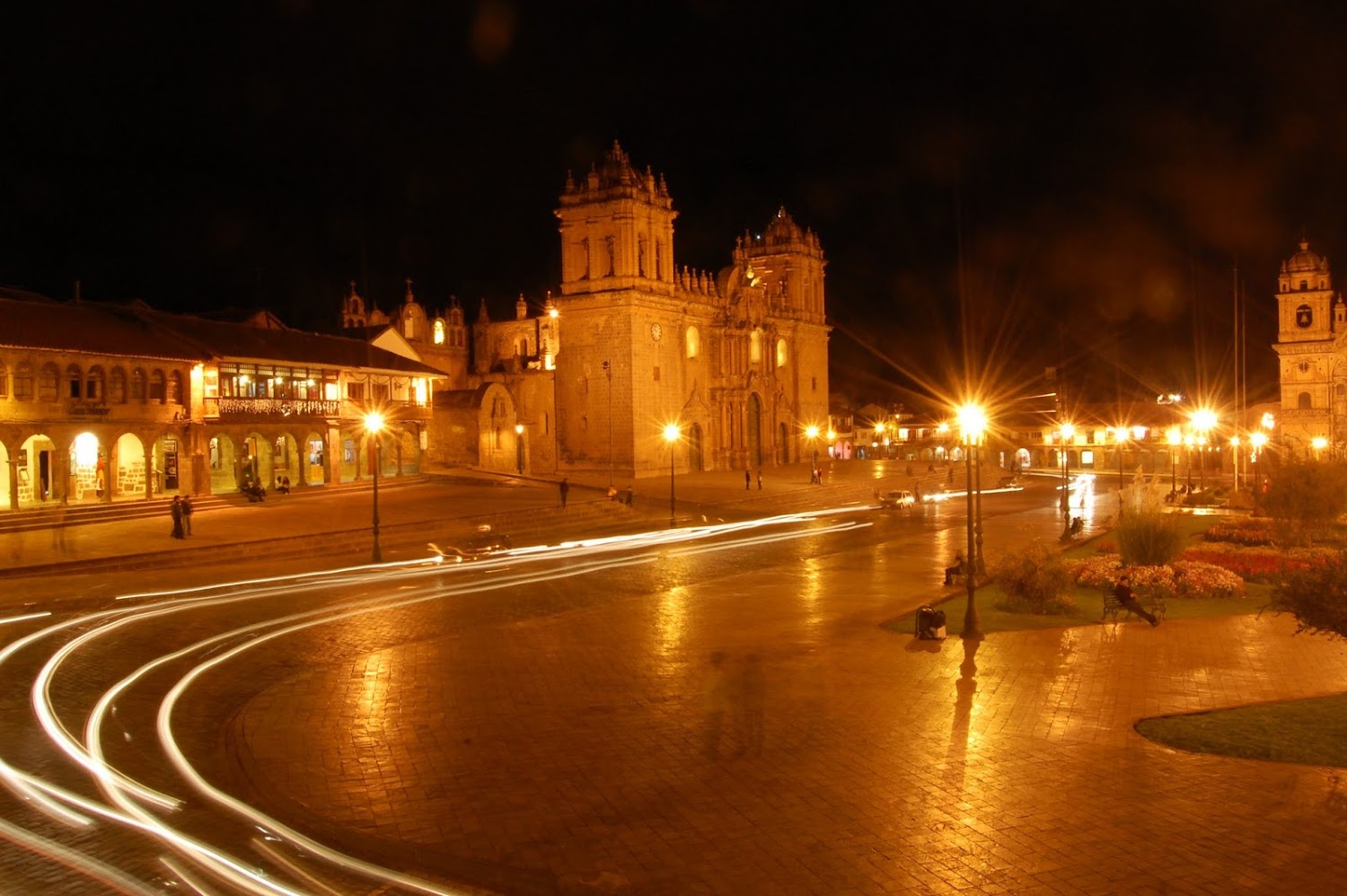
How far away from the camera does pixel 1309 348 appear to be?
230 ft

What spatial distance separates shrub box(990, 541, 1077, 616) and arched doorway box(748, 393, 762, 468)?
156 feet

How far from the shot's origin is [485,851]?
823 cm

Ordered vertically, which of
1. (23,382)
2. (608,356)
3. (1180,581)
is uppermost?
(608,356)

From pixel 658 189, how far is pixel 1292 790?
52134mm

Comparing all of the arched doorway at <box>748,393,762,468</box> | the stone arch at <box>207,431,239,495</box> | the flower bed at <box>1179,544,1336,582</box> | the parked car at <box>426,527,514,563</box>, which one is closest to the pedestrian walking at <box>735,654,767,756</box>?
the flower bed at <box>1179,544,1336,582</box>

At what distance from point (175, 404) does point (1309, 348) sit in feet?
228

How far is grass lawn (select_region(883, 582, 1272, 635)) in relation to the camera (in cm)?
1762

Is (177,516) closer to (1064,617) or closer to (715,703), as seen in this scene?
(715,703)

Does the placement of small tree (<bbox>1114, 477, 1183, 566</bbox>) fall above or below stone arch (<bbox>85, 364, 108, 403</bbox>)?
below

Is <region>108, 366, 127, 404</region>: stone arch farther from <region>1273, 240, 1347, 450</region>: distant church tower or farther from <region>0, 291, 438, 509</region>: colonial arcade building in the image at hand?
<region>1273, 240, 1347, 450</region>: distant church tower

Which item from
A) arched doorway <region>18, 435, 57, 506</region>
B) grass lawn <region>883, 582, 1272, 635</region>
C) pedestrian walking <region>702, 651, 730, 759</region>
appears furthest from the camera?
arched doorway <region>18, 435, 57, 506</region>

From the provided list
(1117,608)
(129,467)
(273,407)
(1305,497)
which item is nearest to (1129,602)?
(1117,608)

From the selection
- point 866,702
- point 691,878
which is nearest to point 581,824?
point 691,878

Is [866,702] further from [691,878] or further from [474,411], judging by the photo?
[474,411]
